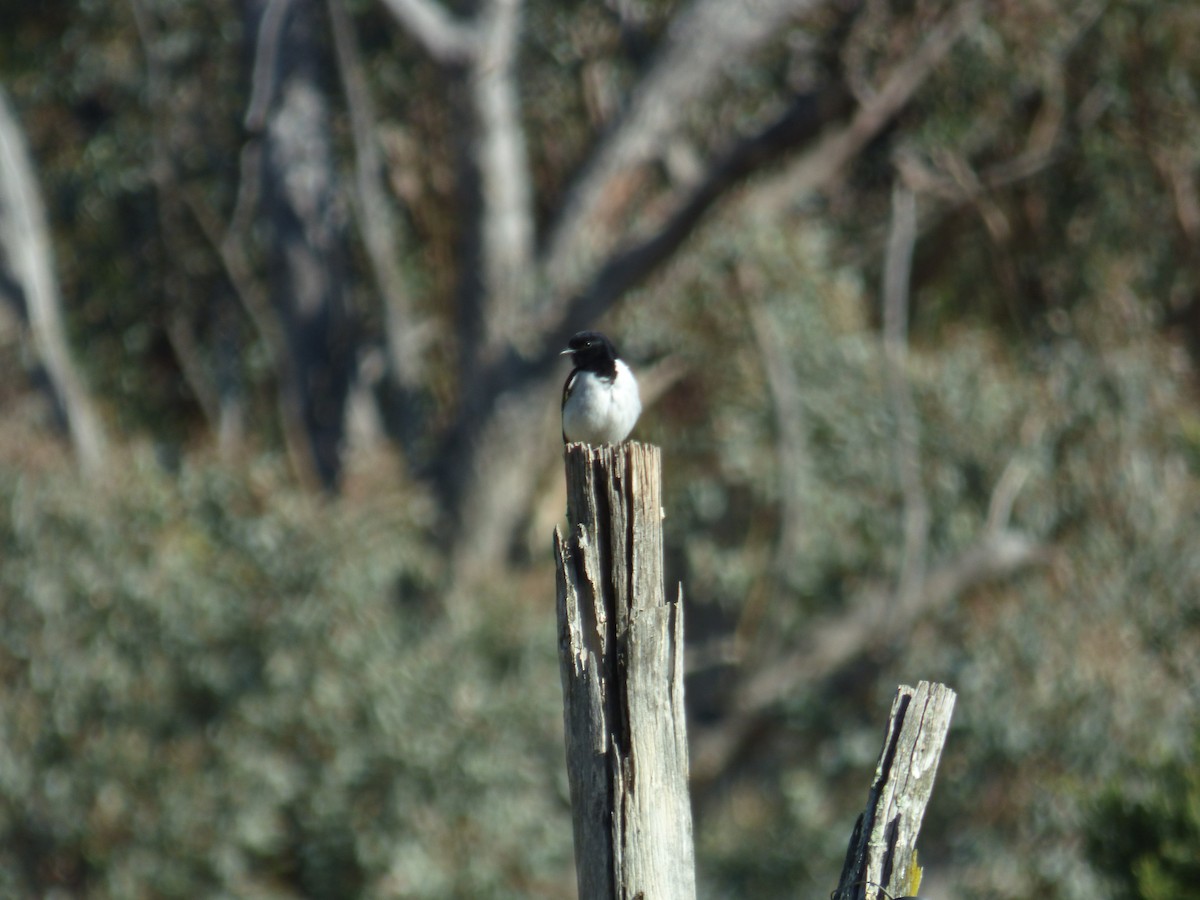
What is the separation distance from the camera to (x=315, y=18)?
47.3 feet

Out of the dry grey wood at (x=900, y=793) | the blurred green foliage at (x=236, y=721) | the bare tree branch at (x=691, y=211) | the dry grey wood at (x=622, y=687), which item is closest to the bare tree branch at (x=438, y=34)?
the bare tree branch at (x=691, y=211)

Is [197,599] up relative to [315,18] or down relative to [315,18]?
down

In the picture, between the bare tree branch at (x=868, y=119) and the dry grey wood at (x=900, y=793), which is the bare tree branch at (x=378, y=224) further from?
the dry grey wood at (x=900, y=793)

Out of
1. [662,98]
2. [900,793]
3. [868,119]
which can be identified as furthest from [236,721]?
[900,793]

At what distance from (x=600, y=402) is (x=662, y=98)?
6754mm

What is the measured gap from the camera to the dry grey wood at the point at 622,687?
395 centimetres

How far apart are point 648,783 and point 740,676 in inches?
337

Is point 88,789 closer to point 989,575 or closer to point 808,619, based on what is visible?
point 808,619

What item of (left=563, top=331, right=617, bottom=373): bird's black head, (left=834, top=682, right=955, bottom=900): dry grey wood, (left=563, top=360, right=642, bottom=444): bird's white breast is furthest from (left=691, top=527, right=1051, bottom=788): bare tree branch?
(left=834, top=682, right=955, bottom=900): dry grey wood

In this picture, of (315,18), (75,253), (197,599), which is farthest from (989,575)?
(75,253)

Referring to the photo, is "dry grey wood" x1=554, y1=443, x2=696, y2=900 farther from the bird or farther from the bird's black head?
the bird's black head

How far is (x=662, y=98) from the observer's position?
499 inches

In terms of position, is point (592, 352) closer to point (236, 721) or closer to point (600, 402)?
point (600, 402)

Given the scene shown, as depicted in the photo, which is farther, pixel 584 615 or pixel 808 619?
pixel 808 619
